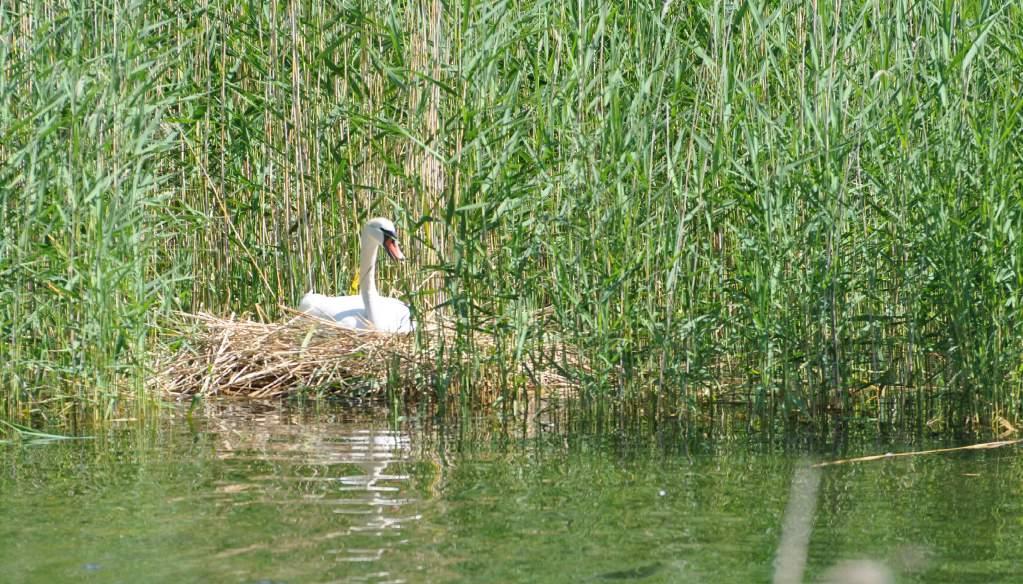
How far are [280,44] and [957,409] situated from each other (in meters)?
4.31

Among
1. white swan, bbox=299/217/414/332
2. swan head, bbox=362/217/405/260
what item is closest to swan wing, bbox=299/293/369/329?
white swan, bbox=299/217/414/332

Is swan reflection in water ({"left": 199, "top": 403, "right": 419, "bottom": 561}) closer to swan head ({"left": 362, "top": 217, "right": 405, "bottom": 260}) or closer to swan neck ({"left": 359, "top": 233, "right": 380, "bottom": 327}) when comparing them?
swan neck ({"left": 359, "top": 233, "right": 380, "bottom": 327})

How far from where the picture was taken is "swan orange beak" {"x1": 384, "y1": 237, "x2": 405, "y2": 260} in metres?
7.98

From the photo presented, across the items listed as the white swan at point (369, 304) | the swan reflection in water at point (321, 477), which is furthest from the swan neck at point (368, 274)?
the swan reflection in water at point (321, 477)

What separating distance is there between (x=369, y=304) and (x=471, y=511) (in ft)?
12.0

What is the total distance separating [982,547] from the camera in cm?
415

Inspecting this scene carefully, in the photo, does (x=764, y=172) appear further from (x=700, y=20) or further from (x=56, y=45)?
(x=56, y=45)

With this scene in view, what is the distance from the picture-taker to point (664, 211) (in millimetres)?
6277

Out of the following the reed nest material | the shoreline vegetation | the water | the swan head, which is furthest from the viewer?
the swan head

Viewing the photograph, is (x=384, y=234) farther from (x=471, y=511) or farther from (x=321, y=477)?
(x=471, y=511)

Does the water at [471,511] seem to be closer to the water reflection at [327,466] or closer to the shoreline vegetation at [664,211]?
the water reflection at [327,466]

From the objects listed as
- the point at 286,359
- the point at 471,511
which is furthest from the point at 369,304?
the point at 471,511

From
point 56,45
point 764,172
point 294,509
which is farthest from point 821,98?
point 56,45

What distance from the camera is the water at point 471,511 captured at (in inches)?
152
